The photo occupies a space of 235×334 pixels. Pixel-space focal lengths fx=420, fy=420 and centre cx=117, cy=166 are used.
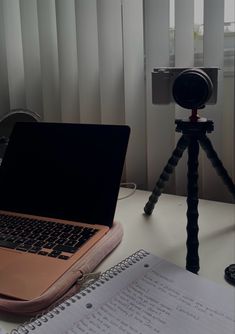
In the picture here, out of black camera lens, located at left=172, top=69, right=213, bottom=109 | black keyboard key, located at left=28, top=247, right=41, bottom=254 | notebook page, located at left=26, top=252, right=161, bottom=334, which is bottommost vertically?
notebook page, located at left=26, top=252, right=161, bottom=334

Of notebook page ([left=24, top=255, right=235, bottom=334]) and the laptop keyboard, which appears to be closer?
notebook page ([left=24, top=255, right=235, bottom=334])

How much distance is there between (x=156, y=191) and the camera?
921mm

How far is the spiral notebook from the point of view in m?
0.51

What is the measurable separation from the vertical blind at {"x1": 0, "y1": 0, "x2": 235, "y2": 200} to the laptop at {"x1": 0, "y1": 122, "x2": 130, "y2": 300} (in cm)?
32

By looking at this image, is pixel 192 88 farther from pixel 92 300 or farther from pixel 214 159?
pixel 92 300

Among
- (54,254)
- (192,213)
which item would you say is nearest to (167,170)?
(192,213)

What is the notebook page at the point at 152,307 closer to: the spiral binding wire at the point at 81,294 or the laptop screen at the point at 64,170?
the spiral binding wire at the point at 81,294

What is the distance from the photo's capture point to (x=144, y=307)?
0.55 metres

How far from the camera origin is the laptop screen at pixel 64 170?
0.81 m

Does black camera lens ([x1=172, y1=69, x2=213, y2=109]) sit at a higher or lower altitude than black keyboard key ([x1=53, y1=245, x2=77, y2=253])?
higher

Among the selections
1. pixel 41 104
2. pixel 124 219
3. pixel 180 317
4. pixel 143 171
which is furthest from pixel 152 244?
pixel 41 104

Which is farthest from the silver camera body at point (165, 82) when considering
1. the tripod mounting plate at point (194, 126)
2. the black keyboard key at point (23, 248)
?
the black keyboard key at point (23, 248)

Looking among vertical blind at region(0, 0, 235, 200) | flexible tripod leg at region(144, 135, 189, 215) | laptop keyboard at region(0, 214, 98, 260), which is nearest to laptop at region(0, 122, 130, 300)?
laptop keyboard at region(0, 214, 98, 260)

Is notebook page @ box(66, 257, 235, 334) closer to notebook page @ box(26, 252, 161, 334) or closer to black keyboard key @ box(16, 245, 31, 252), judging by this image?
notebook page @ box(26, 252, 161, 334)
